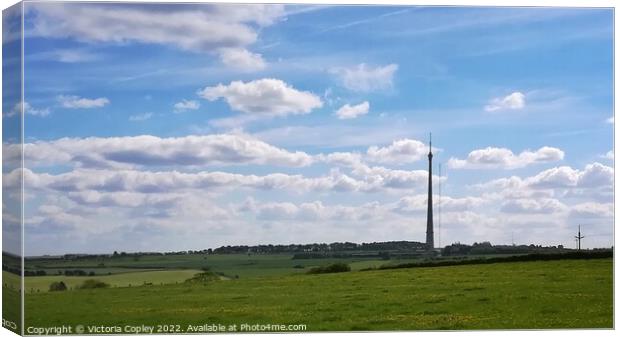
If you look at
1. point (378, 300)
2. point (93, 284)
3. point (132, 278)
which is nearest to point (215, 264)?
point (132, 278)

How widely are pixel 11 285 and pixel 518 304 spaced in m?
12.3

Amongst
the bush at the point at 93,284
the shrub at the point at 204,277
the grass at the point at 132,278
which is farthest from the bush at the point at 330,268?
the bush at the point at 93,284

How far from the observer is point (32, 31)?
29.6m


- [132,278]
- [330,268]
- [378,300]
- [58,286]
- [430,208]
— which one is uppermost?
[430,208]

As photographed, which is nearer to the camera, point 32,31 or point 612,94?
point 32,31

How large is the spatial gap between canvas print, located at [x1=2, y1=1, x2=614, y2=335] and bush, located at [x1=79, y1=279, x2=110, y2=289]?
0.03 metres

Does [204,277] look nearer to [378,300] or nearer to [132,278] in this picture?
[132,278]

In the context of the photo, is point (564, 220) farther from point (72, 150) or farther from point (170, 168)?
point (72, 150)

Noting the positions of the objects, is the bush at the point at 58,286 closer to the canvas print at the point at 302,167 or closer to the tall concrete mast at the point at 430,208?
the canvas print at the point at 302,167

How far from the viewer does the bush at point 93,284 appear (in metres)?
30.6

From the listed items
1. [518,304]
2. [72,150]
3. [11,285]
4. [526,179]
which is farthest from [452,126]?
[11,285]

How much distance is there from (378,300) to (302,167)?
12.3ft

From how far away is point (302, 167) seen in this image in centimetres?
3091

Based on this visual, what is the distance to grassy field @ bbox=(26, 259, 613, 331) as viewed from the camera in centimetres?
3036
